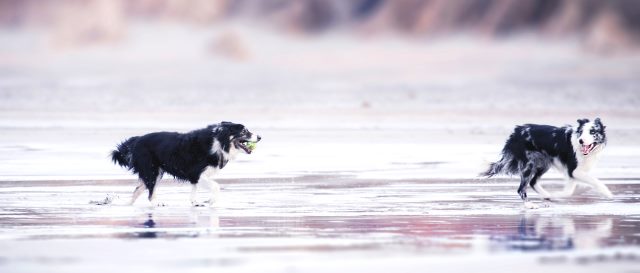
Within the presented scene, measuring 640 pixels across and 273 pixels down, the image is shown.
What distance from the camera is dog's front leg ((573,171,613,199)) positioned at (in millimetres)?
15031

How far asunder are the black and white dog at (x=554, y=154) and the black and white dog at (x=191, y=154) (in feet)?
9.88

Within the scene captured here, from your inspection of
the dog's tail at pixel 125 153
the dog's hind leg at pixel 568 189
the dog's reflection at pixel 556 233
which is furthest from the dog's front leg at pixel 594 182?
the dog's tail at pixel 125 153

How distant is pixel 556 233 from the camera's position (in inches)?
477

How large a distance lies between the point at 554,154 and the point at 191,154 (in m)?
4.14

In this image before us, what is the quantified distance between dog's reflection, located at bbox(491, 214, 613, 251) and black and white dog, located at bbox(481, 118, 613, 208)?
161cm

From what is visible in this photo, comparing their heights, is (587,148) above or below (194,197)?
above

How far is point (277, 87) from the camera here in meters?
78.2

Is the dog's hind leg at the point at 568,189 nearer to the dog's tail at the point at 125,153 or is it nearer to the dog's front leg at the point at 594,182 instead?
the dog's front leg at the point at 594,182

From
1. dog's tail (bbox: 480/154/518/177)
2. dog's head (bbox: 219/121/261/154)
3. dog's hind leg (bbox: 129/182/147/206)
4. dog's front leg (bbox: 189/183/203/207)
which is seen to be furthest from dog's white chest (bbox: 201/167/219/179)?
dog's tail (bbox: 480/154/518/177)

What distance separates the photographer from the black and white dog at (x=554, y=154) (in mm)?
15094

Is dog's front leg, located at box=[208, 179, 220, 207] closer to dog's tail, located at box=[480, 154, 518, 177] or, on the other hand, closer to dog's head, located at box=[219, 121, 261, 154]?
dog's head, located at box=[219, 121, 261, 154]

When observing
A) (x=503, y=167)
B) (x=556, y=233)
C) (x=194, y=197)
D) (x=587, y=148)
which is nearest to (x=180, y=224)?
(x=194, y=197)

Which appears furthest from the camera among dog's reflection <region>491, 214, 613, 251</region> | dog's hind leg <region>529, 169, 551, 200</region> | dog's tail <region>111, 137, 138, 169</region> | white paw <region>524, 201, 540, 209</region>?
dog's hind leg <region>529, 169, 551, 200</region>

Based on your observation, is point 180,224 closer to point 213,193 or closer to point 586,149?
point 213,193
